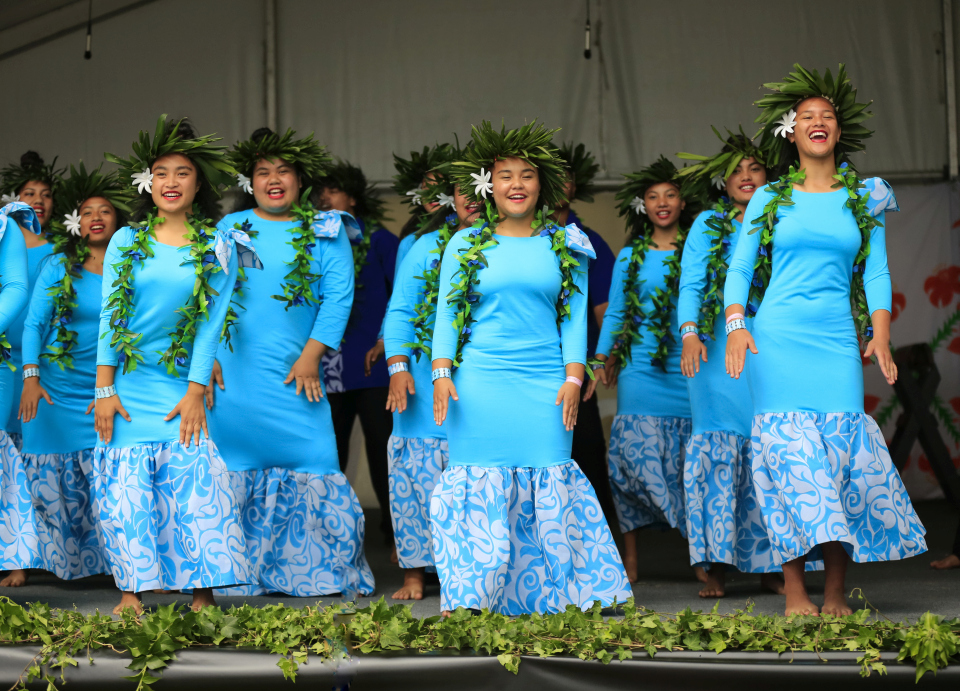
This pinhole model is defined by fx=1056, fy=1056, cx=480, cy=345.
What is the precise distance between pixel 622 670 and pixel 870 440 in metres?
1.31

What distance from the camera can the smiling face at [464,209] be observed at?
4.25 meters

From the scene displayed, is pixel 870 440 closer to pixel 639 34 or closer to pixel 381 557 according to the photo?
pixel 381 557

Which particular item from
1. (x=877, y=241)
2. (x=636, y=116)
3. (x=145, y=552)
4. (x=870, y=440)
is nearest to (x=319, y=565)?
(x=145, y=552)

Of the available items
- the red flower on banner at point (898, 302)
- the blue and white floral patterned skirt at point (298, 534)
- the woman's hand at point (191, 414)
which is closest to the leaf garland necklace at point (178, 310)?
the woman's hand at point (191, 414)

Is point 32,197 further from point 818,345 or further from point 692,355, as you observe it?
point 818,345

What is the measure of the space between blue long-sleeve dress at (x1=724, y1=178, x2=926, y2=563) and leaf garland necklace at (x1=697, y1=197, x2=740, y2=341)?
2.11 feet

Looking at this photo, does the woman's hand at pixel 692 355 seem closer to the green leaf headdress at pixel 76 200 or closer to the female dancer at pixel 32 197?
the green leaf headdress at pixel 76 200

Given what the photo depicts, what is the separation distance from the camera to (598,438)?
5.44m

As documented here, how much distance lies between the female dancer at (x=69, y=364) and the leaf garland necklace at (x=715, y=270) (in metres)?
2.62

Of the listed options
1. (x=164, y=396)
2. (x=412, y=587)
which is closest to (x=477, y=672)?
(x=412, y=587)

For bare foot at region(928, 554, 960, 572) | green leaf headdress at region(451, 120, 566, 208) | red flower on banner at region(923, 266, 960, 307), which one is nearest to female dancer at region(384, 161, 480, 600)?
green leaf headdress at region(451, 120, 566, 208)

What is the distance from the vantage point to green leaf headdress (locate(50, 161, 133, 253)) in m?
4.80

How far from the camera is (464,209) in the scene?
14.6 ft

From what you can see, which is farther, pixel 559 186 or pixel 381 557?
pixel 381 557
